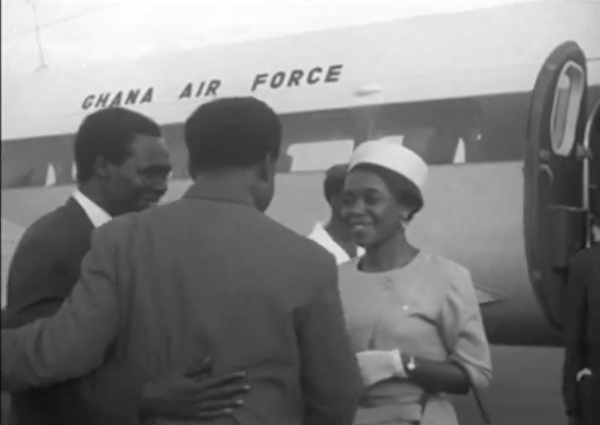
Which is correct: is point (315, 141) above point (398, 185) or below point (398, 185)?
above

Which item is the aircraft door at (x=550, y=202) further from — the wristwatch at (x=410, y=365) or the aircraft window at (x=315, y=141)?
the wristwatch at (x=410, y=365)

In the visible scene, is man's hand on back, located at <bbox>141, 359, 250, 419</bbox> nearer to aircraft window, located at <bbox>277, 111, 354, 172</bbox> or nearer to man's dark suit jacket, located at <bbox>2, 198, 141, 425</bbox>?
man's dark suit jacket, located at <bbox>2, 198, 141, 425</bbox>

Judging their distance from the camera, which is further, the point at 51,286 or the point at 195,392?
the point at 51,286

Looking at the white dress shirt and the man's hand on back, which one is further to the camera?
the white dress shirt

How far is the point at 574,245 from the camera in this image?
1.91m

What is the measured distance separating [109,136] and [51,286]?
0.29 m

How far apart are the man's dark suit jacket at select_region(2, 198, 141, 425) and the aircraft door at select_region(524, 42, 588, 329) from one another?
0.95m

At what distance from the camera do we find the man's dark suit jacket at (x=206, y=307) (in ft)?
3.94

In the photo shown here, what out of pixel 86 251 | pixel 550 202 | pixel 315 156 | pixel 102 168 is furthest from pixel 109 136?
pixel 550 202

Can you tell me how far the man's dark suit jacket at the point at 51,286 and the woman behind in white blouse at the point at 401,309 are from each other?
0.45 m

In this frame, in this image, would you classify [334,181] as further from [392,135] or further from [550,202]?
[550,202]

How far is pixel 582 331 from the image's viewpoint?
1747 mm

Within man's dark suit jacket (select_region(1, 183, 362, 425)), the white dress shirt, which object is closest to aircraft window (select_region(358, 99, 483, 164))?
the white dress shirt

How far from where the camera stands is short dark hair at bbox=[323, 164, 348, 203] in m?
1.79
